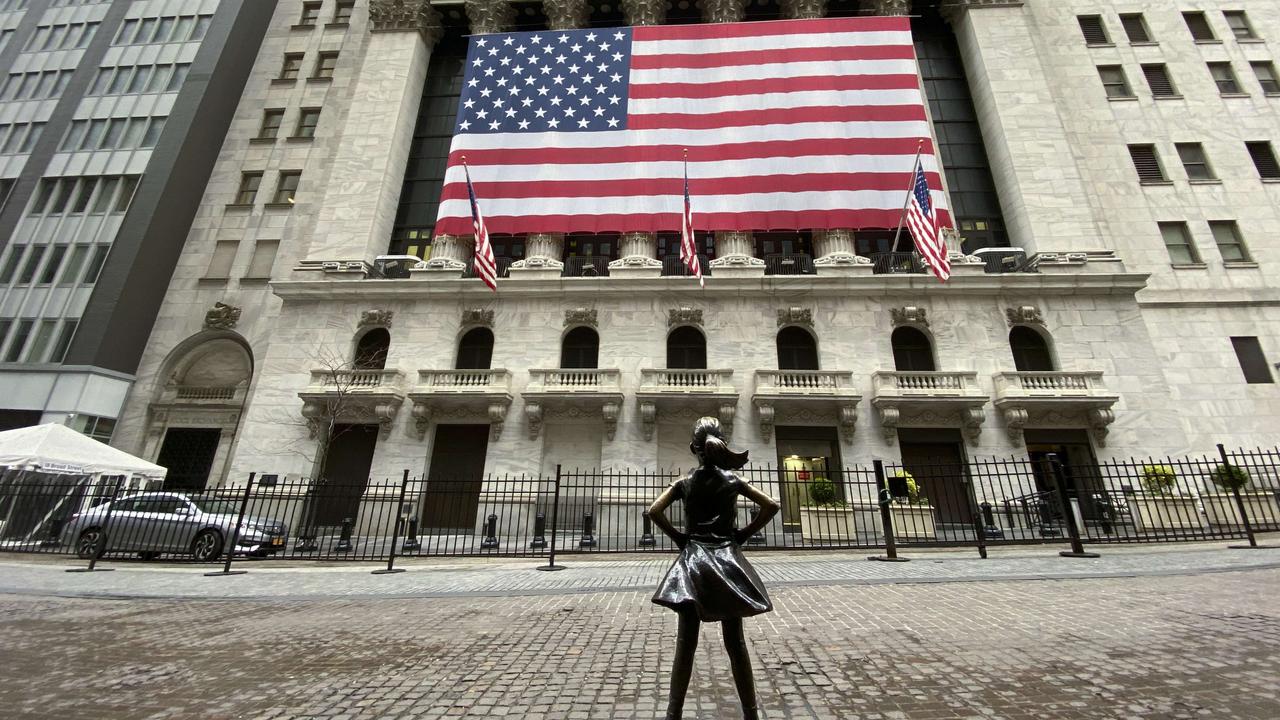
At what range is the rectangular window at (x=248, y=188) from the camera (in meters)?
27.2

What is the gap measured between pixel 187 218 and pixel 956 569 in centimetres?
3630

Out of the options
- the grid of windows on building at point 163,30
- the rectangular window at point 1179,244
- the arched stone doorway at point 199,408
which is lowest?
the arched stone doorway at point 199,408

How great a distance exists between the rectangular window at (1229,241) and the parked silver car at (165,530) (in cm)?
3823

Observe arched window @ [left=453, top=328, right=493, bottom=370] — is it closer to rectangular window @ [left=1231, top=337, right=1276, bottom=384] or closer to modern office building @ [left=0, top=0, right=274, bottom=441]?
modern office building @ [left=0, top=0, right=274, bottom=441]

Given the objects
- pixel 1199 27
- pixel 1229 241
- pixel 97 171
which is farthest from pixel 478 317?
pixel 1199 27

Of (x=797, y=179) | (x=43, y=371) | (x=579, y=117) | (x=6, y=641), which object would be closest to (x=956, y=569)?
(x=6, y=641)

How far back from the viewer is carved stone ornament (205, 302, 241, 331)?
2409cm

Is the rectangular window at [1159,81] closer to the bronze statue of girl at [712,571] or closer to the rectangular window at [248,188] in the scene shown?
the bronze statue of girl at [712,571]

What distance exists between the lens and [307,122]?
28.9m

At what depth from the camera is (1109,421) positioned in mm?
18094

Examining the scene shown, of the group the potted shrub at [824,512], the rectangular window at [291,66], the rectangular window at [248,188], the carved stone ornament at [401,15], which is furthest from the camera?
the rectangular window at [291,66]

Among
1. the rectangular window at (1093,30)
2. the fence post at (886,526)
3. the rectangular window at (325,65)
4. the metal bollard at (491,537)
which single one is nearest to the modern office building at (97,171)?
the rectangular window at (325,65)

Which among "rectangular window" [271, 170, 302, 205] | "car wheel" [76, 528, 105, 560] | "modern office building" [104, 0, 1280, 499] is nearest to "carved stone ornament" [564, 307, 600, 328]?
"modern office building" [104, 0, 1280, 499]

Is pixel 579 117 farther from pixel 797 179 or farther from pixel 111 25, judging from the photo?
pixel 111 25
